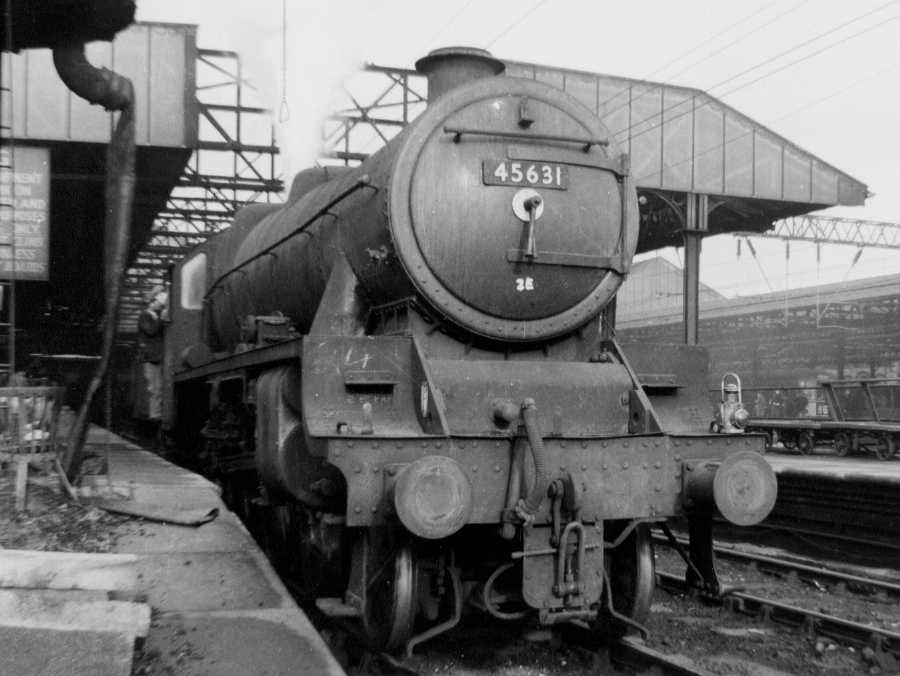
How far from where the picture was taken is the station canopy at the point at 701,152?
62.3 feet

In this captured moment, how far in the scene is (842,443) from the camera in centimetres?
1609

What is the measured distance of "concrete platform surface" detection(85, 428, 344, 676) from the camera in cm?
385

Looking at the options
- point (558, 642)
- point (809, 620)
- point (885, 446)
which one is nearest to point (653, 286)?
point (885, 446)

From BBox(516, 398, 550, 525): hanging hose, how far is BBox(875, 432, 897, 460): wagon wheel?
12.4 metres

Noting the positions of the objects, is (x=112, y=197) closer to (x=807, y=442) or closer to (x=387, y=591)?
(x=387, y=591)

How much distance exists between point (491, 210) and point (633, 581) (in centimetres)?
224

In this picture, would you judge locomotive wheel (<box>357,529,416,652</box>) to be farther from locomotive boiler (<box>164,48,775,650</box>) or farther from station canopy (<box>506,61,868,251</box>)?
station canopy (<box>506,61,868,251</box>)

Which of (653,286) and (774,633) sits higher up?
(653,286)

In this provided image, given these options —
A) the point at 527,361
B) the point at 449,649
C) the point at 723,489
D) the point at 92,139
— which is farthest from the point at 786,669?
the point at 92,139

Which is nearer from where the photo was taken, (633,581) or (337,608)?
(337,608)

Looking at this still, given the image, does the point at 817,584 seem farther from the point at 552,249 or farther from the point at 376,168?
the point at 376,168

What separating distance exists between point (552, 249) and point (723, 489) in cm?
165

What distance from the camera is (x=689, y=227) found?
19.3 meters

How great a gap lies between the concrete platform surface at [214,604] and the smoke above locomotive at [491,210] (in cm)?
173
